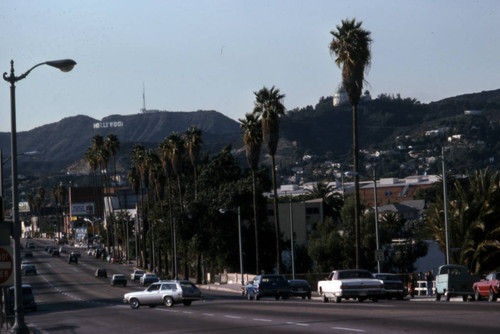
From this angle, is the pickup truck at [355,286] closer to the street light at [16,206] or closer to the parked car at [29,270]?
the street light at [16,206]

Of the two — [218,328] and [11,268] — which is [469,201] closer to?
[218,328]

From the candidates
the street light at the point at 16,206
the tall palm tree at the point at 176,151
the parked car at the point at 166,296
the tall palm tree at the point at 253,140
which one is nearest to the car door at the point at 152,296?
the parked car at the point at 166,296

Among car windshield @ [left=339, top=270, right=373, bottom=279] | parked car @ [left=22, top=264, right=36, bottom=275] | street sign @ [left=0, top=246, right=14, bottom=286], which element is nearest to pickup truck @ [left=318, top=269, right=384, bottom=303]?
car windshield @ [left=339, top=270, right=373, bottom=279]

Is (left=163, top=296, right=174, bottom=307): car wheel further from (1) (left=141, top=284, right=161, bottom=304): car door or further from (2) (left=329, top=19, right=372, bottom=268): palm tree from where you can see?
(2) (left=329, top=19, right=372, bottom=268): palm tree

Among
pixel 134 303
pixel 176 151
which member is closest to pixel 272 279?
pixel 134 303

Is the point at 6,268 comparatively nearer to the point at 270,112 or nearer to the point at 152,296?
the point at 152,296

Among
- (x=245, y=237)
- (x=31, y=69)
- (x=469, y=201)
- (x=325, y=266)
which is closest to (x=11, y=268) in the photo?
(x=31, y=69)
